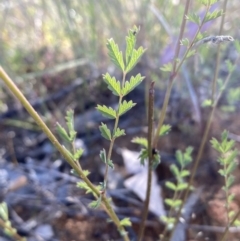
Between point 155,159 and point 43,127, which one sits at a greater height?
point 43,127

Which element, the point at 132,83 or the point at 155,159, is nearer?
the point at 132,83

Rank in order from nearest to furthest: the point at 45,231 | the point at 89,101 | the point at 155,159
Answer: the point at 155,159 → the point at 45,231 → the point at 89,101

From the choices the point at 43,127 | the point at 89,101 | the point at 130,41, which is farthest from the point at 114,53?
the point at 89,101

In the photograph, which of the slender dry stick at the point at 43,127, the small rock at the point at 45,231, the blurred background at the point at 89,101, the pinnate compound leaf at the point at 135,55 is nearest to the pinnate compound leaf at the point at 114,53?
the pinnate compound leaf at the point at 135,55

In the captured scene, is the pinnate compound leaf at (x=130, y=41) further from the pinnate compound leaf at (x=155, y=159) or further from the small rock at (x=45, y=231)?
the small rock at (x=45, y=231)

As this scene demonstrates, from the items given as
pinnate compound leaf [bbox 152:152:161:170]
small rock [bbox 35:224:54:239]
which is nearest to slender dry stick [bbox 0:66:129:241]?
pinnate compound leaf [bbox 152:152:161:170]

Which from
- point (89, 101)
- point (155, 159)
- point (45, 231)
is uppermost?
point (155, 159)

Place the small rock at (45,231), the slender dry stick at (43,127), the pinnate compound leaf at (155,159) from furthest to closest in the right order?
the small rock at (45,231) → the pinnate compound leaf at (155,159) → the slender dry stick at (43,127)

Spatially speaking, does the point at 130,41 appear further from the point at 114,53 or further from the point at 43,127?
the point at 43,127

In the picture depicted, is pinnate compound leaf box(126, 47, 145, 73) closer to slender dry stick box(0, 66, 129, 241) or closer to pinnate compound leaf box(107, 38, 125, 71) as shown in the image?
pinnate compound leaf box(107, 38, 125, 71)
